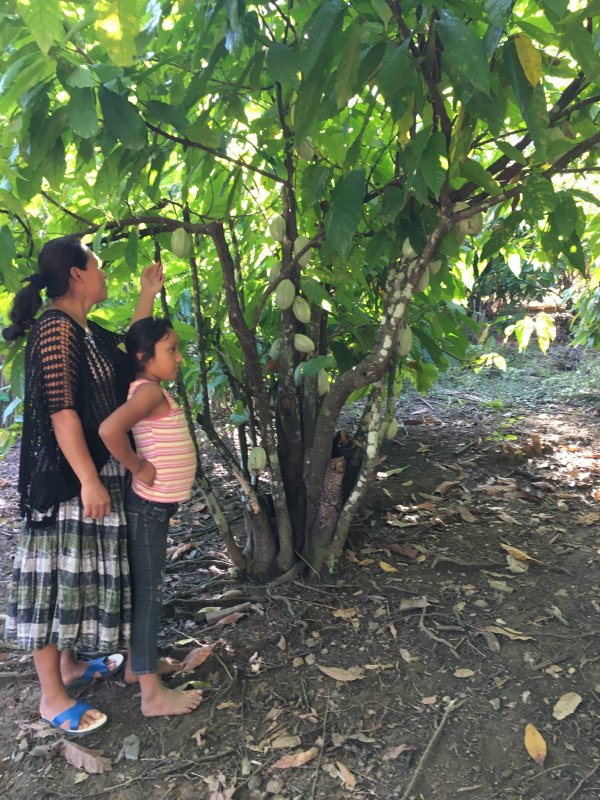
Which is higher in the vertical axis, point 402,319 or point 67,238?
point 67,238

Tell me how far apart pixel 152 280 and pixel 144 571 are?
0.85 metres

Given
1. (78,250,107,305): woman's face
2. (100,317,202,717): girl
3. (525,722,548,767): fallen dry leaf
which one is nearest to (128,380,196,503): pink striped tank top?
(100,317,202,717): girl

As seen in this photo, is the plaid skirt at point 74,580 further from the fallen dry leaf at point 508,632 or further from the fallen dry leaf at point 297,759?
the fallen dry leaf at point 508,632

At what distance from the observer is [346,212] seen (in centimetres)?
145

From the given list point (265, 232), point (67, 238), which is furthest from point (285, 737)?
point (265, 232)

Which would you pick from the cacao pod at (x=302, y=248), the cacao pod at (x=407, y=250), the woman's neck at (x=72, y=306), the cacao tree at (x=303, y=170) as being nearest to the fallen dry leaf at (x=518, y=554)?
the cacao tree at (x=303, y=170)

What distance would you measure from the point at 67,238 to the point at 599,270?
218 centimetres

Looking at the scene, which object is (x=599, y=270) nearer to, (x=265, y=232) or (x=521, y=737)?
(x=265, y=232)

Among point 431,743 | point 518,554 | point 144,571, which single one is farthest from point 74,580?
point 518,554

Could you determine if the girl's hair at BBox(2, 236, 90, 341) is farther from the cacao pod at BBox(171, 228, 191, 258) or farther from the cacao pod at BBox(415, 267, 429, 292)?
the cacao pod at BBox(415, 267, 429, 292)

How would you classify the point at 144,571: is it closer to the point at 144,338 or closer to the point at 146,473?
the point at 146,473

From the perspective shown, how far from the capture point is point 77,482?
1.56m

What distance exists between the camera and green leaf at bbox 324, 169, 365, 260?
1.44m

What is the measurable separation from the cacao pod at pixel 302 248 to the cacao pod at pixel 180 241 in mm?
329
